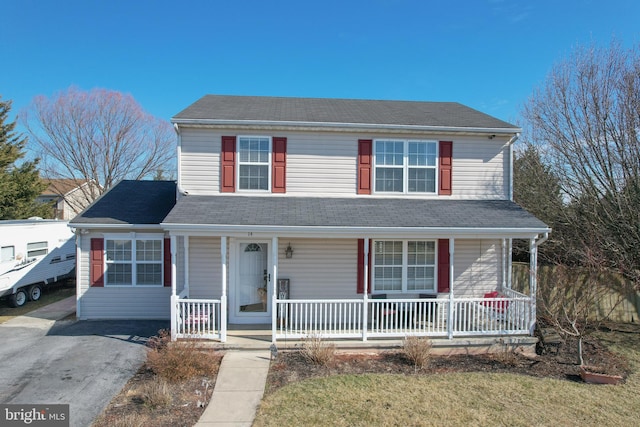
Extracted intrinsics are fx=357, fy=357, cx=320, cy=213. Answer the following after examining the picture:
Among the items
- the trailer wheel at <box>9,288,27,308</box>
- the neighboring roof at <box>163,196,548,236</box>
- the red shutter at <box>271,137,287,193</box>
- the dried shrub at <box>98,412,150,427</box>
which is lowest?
the trailer wheel at <box>9,288,27,308</box>

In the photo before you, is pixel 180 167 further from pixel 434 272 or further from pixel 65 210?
pixel 65 210

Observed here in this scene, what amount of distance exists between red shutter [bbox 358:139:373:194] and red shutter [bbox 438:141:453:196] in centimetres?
208

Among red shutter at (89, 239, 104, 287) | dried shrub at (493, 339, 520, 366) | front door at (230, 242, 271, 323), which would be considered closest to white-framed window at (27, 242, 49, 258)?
red shutter at (89, 239, 104, 287)

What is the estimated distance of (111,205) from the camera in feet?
36.3

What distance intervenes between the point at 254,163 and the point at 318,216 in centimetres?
261

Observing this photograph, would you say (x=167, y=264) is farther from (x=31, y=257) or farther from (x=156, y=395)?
(x=31, y=257)

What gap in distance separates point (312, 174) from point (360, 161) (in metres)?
1.39

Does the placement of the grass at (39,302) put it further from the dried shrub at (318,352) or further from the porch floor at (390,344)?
the dried shrub at (318,352)

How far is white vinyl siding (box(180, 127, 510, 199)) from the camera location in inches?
383

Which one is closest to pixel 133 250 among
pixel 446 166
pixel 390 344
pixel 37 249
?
pixel 37 249

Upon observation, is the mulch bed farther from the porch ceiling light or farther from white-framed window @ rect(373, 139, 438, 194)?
white-framed window @ rect(373, 139, 438, 194)

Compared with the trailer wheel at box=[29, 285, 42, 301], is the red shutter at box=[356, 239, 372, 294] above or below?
above

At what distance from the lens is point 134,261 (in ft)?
33.7

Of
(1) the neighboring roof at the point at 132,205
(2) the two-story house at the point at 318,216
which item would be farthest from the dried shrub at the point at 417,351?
(1) the neighboring roof at the point at 132,205
